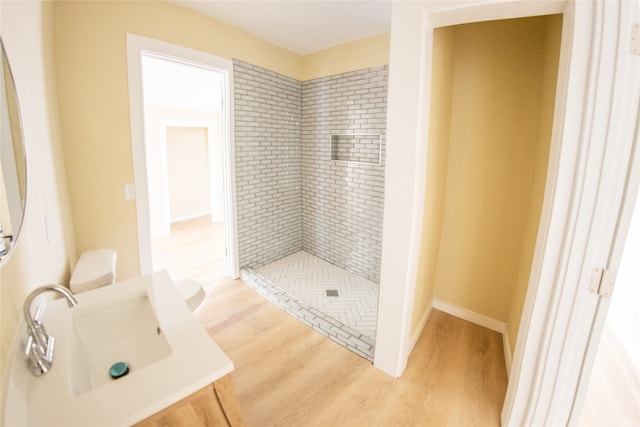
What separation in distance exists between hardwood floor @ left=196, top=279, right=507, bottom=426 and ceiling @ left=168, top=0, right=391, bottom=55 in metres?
2.76

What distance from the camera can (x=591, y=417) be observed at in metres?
1.62

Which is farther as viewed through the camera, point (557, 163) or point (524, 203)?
point (524, 203)

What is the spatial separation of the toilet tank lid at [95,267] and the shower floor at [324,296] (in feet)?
4.69

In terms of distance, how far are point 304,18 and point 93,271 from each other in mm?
2667

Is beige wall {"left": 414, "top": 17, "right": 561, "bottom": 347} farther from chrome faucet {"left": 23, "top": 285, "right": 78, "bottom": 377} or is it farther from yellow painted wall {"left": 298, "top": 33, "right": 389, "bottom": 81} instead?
chrome faucet {"left": 23, "top": 285, "right": 78, "bottom": 377}

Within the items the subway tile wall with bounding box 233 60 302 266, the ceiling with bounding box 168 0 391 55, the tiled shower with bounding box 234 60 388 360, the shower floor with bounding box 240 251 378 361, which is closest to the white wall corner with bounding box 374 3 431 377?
the shower floor with bounding box 240 251 378 361

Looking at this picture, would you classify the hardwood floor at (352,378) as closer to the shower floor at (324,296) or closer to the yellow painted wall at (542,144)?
the shower floor at (324,296)

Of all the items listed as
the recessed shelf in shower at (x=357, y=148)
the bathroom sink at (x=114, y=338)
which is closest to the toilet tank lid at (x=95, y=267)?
the bathroom sink at (x=114, y=338)

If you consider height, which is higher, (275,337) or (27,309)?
(27,309)

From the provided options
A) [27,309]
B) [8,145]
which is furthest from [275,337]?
[8,145]

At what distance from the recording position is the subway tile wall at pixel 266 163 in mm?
3055

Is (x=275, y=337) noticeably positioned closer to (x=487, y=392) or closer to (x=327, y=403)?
(x=327, y=403)

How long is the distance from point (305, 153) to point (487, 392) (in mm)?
3124

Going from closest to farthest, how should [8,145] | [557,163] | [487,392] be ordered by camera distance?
1. [8,145]
2. [557,163]
3. [487,392]
